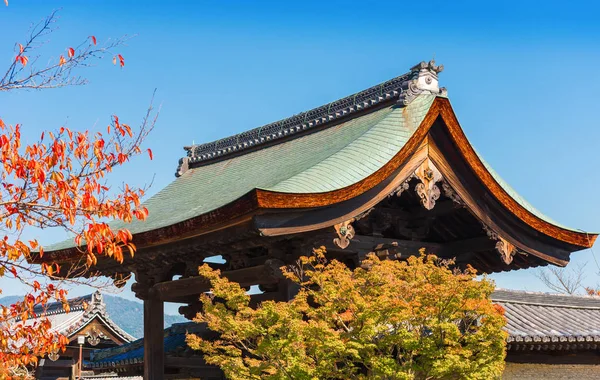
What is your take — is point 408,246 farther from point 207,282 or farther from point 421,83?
point 207,282

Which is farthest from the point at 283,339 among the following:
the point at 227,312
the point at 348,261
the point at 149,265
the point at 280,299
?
the point at 149,265

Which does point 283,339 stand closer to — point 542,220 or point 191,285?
point 191,285

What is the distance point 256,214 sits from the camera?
11.3m

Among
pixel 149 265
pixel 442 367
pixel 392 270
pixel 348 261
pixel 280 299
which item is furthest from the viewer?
pixel 149 265

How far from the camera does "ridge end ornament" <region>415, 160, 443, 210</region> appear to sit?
1267 cm

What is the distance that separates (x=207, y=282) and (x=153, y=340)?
2.23m

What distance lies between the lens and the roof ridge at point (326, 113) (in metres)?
14.1

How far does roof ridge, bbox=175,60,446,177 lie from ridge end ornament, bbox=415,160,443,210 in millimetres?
1658

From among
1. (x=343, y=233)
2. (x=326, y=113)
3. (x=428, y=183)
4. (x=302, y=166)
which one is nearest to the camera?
(x=343, y=233)

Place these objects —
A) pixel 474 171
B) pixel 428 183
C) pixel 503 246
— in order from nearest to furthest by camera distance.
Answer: pixel 428 183, pixel 474 171, pixel 503 246

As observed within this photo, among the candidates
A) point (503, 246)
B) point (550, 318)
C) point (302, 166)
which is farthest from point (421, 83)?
point (550, 318)

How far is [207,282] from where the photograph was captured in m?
14.1

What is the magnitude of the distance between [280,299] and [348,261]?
168 cm

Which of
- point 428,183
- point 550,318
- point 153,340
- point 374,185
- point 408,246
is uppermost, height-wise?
point 428,183
